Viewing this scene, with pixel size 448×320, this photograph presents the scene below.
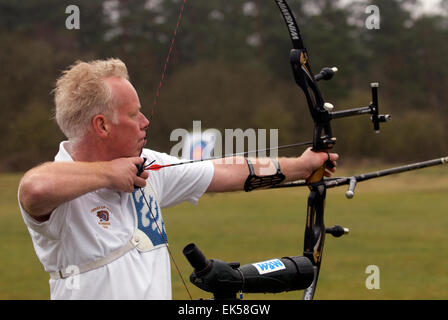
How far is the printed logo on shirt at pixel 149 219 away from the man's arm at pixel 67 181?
22 cm

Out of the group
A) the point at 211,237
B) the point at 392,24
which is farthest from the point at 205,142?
the point at 392,24

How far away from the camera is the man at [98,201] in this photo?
2.38m

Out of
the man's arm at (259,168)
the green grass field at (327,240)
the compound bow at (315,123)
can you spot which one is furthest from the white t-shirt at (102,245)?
the green grass field at (327,240)

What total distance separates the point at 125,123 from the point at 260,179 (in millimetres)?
749

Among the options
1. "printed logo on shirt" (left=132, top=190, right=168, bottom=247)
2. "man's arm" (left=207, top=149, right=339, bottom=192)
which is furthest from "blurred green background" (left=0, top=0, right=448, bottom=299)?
"man's arm" (left=207, top=149, right=339, bottom=192)

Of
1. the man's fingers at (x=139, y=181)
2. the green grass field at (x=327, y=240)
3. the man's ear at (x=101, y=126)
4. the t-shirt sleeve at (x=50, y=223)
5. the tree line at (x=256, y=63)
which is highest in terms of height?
the tree line at (x=256, y=63)

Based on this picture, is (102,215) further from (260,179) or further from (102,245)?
(260,179)

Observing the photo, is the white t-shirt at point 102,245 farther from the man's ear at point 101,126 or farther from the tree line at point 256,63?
the tree line at point 256,63

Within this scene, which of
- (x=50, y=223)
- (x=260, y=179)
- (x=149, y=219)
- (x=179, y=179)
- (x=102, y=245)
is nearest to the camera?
(x=50, y=223)

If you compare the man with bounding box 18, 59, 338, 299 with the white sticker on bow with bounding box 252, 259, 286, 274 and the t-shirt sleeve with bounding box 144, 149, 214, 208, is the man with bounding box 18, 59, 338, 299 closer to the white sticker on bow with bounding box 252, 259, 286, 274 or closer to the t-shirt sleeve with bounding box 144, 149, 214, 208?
the t-shirt sleeve with bounding box 144, 149, 214, 208

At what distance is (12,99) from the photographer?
28.1 m

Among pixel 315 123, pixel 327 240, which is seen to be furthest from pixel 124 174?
pixel 327 240

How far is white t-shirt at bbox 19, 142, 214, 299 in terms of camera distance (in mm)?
2475

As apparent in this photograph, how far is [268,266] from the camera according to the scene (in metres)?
2.27
